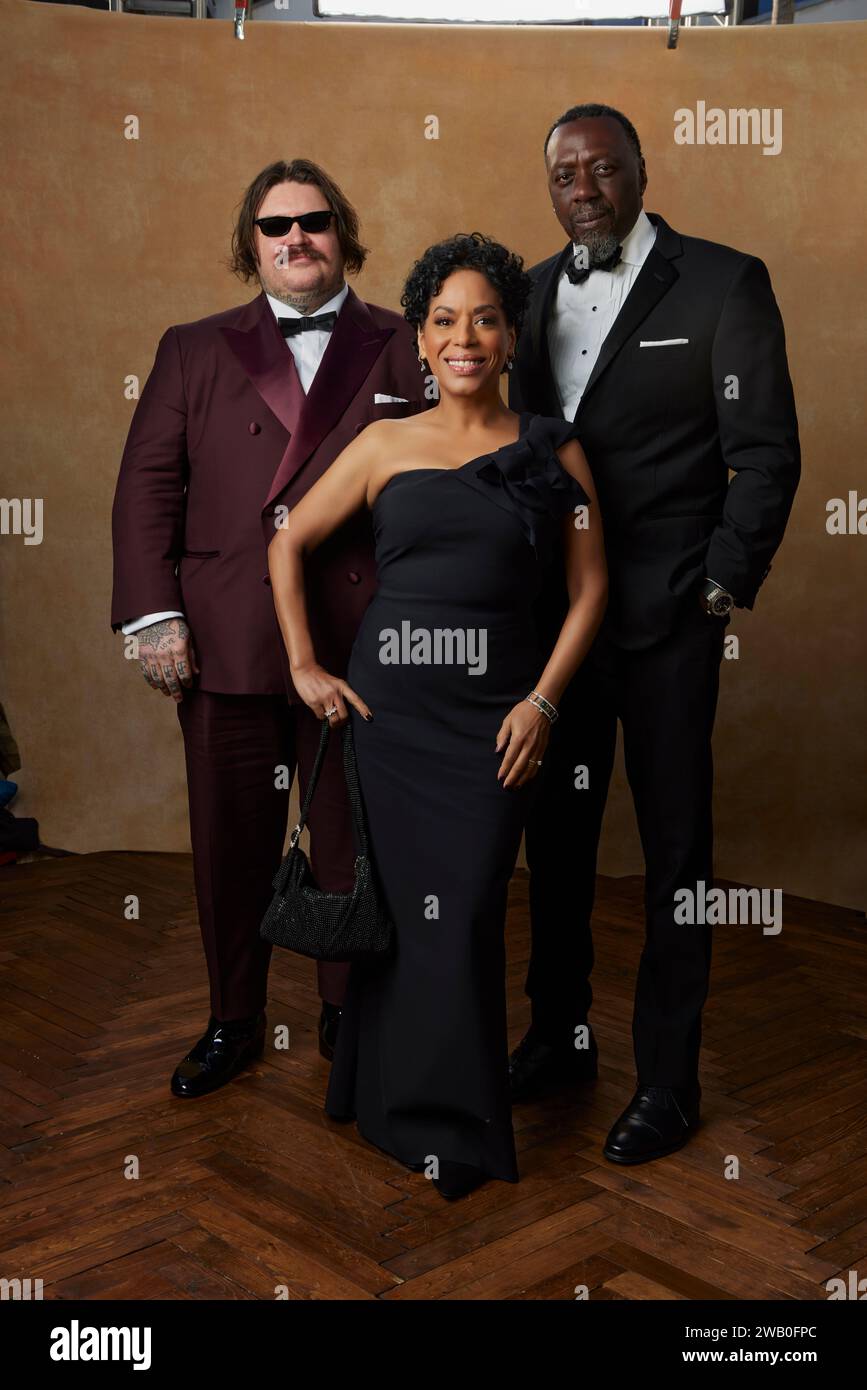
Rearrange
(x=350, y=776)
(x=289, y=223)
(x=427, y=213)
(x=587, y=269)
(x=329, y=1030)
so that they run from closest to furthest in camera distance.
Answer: (x=350, y=776) < (x=587, y=269) < (x=289, y=223) < (x=329, y=1030) < (x=427, y=213)

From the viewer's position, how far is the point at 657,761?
2566mm

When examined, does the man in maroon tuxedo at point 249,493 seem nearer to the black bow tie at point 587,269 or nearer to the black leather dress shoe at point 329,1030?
the black leather dress shoe at point 329,1030

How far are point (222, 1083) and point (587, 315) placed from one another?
5.89 ft

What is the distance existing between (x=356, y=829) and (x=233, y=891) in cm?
58

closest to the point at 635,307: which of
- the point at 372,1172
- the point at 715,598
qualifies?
the point at 715,598

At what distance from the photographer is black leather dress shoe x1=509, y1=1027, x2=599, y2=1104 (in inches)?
113

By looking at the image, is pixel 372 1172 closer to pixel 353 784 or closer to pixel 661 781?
pixel 353 784

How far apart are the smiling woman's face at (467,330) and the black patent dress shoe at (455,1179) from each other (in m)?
1.40

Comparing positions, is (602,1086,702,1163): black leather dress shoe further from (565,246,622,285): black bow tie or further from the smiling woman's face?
(565,246,622,285): black bow tie

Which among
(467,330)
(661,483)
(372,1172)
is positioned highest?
(467,330)

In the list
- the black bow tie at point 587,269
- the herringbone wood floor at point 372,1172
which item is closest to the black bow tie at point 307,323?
the black bow tie at point 587,269

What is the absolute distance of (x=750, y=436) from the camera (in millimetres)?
2424

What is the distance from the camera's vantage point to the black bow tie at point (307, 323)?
2801 mm

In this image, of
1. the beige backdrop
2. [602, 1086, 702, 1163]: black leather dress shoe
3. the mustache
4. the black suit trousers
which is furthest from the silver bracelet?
the beige backdrop
